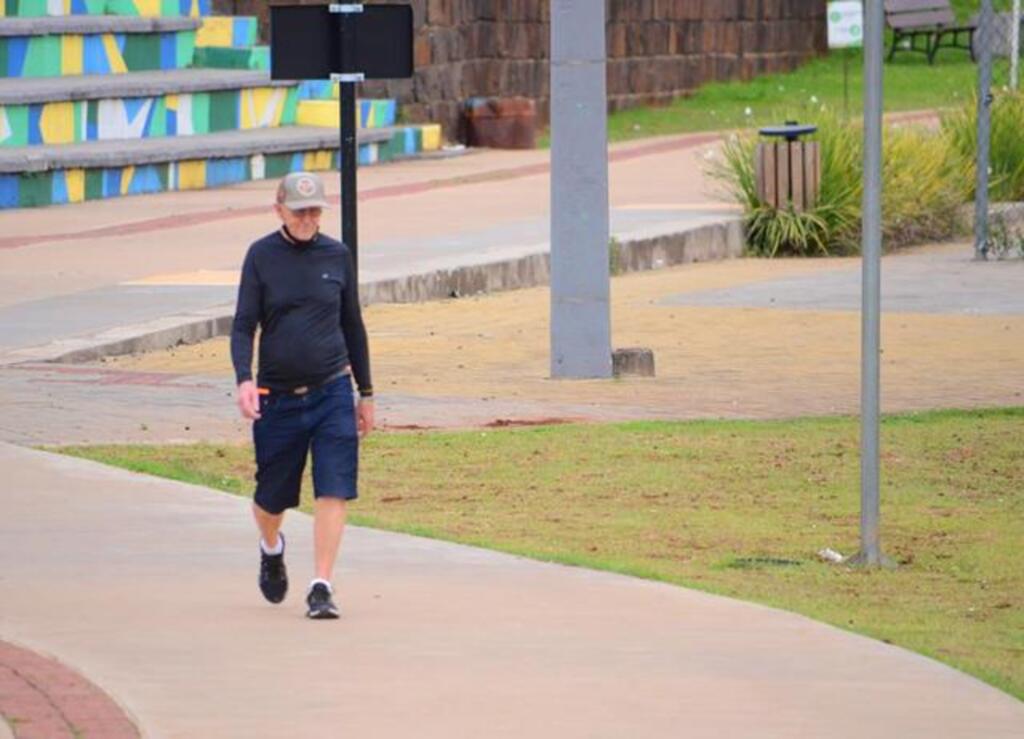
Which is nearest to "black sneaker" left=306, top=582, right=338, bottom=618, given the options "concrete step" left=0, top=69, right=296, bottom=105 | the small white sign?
"concrete step" left=0, top=69, right=296, bottom=105

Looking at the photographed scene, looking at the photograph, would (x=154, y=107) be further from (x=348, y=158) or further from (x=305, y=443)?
(x=305, y=443)

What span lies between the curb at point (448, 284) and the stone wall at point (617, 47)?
28.4ft

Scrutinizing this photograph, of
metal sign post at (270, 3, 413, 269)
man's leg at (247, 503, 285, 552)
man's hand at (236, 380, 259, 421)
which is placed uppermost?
metal sign post at (270, 3, 413, 269)

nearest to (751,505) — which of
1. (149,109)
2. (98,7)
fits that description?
(149,109)

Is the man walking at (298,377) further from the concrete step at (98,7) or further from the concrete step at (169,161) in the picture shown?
the concrete step at (98,7)

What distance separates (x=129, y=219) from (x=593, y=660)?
17165 mm

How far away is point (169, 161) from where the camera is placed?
92.7 feet

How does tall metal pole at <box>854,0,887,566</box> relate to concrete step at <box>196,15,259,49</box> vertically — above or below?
below

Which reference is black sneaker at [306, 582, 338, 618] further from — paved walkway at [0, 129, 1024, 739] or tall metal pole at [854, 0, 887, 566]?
tall metal pole at [854, 0, 887, 566]

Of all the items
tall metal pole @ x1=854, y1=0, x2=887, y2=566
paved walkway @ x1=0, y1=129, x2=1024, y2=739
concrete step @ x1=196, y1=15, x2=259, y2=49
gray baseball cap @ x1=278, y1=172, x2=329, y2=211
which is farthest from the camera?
concrete step @ x1=196, y1=15, x2=259, y2=49

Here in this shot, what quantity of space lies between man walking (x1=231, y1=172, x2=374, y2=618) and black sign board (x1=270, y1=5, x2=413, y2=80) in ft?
17.2

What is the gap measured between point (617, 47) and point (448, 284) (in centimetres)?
1747

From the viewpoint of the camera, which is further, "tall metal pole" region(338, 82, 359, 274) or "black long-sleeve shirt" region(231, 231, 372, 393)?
"tall metal pole" region(338, 82, 359, 274)

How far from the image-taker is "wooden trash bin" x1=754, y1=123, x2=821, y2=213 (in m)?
24.8
